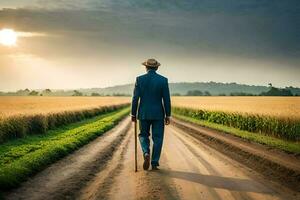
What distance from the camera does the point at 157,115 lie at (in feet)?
39.7

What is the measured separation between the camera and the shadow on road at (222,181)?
9345 millimetres

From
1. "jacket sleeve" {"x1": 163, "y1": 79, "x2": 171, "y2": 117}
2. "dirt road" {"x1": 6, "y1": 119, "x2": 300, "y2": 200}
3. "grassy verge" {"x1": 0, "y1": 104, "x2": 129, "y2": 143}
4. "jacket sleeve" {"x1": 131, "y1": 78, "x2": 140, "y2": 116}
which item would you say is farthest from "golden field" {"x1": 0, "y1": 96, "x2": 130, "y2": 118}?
"jacket sleeve" {"x1": 163, "y1": 79, "x2": 171, "y2": 117}

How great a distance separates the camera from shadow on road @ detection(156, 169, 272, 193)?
30.7ft

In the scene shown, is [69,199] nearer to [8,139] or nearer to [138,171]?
[138,171]

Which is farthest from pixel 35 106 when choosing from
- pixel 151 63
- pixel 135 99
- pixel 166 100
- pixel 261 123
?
pixel 166 100

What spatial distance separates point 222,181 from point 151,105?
3.11m

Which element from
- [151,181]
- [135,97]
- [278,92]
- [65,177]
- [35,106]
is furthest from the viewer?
[278,92]

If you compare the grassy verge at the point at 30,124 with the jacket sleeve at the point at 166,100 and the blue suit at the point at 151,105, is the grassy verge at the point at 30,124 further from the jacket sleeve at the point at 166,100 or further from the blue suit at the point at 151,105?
the jacket sleeve at the point at 166,100

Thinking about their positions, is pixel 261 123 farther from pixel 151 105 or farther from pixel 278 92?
pixel 278 92

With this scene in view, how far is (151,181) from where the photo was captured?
32.8 ft

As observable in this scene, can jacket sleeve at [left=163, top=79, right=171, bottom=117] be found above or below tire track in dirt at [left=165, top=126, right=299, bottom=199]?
above

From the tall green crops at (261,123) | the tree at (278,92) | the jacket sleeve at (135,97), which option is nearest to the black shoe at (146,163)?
the jacket sleeve at (135,97)

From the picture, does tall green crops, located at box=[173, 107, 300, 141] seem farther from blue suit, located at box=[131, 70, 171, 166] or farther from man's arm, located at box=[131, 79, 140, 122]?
man's arm, located at box=[131, 79, 140, 122]

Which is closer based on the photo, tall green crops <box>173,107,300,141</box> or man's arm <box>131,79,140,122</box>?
man's arm <box>131,79,140,122</box>
